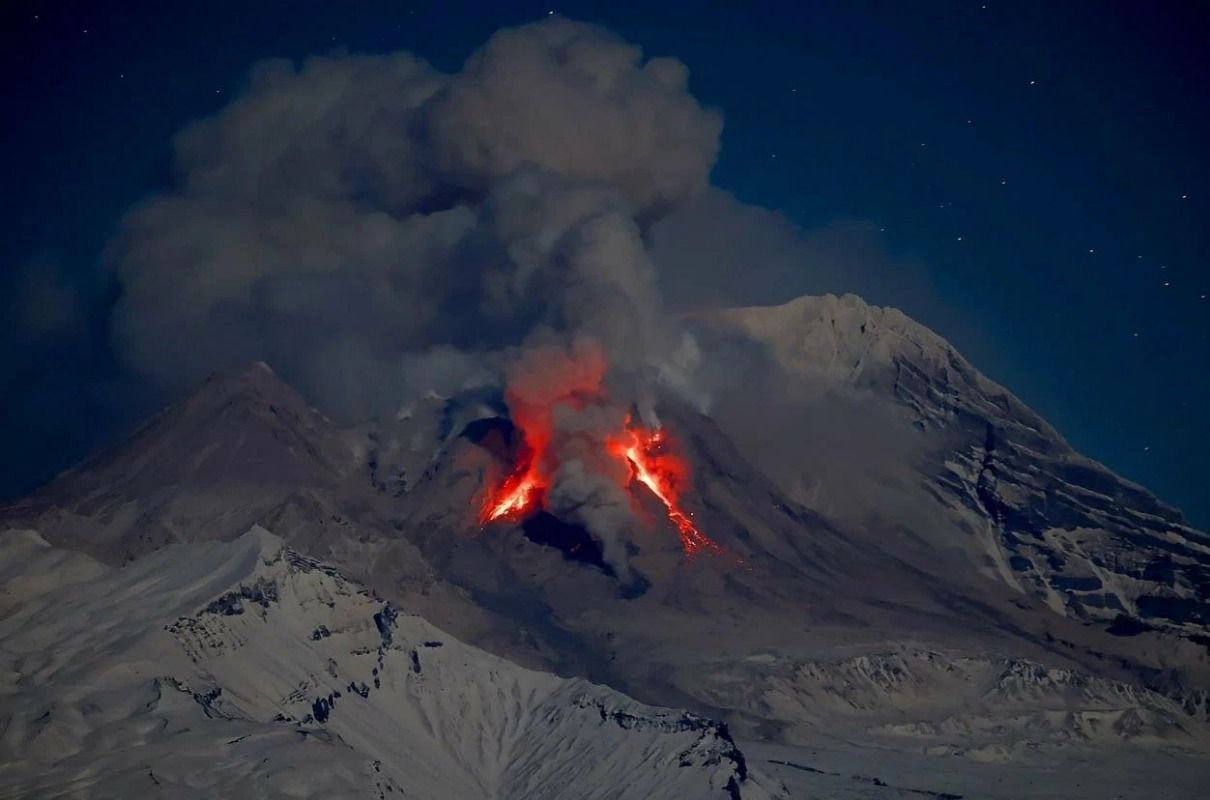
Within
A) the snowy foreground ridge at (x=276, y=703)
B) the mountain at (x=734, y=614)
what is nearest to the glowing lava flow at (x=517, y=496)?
the mountain at (x=734, y=614)

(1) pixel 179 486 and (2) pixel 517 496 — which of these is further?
(2) pixel 517 496

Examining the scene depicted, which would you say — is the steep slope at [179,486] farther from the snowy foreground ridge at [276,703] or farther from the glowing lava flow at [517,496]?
the snowy foreground ridge at [276,703]

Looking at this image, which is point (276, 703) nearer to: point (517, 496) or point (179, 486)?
point (517, 496)

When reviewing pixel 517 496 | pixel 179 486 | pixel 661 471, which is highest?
pixel 661 471

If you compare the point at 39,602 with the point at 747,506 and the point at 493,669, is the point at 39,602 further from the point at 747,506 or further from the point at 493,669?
the point at 747,506

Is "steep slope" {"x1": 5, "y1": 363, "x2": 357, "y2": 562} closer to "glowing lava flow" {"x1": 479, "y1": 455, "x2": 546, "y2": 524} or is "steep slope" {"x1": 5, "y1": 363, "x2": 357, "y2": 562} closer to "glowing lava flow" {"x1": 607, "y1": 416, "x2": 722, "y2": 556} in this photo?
"glowing lava flow" {"x1": 479, "y1": 455, "x2": 546, "y2": 524}

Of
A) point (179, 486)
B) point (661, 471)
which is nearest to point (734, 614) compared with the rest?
point (661, 471)
